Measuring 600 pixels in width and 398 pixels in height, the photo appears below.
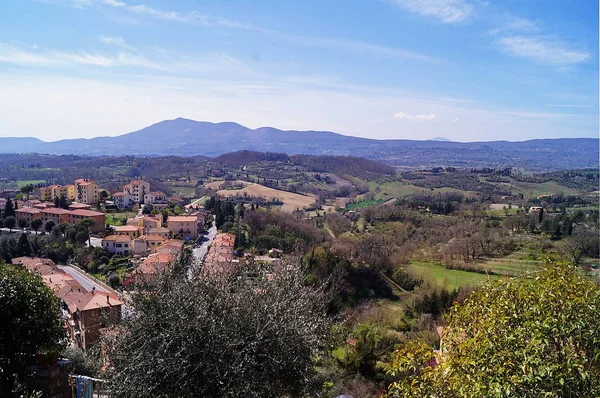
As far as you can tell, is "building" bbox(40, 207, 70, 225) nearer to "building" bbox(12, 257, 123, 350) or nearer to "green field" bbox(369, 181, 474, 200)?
"building" bbox(12, 257, 123, 350)

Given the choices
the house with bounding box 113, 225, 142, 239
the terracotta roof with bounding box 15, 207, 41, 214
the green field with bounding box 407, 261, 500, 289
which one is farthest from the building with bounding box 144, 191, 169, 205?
the green field with bounding box 407, 261, 500, 289

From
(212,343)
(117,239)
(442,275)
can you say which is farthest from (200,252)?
(212,343)

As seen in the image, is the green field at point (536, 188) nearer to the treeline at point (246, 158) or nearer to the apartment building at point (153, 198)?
the apartment building at point (153, 198)

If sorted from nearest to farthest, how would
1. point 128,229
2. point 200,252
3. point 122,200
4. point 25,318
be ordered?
point 25,318 → point 200,252 → point 128,229 → point 122,200

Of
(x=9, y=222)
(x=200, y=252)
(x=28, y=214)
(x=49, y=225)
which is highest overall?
(x=28, y=214)

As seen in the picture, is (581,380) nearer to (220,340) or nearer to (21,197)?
(220,340)

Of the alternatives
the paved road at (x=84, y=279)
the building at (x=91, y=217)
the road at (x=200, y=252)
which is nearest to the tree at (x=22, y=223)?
A: the building at (x=91, y=217)

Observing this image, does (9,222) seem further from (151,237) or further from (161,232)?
(151,237)
